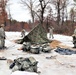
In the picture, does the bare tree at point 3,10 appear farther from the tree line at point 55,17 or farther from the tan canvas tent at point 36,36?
the tan canvas tent at point 36,36

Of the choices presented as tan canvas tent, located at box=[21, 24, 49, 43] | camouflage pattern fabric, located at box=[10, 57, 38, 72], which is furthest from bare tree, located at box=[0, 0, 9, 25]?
camouflage pattern fabric, located at box=[10, 57, 38, 72]

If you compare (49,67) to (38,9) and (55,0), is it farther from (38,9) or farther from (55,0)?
(55,0)

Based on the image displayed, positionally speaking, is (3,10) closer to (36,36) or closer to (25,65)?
(36,36)

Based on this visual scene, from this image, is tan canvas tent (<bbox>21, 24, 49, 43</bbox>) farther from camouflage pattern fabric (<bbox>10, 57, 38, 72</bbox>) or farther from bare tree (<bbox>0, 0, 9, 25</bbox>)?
bare tree (<bbox>0, 0, 9, 25</bbox>)

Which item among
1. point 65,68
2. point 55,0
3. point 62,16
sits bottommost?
point 65,68

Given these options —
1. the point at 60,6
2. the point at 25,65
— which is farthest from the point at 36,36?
the point at 60,6

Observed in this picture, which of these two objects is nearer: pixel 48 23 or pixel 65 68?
pixel 65 68

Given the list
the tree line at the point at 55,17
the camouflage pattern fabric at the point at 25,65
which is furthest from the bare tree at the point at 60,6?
the camouflage pattern fabric at the point at 25,65

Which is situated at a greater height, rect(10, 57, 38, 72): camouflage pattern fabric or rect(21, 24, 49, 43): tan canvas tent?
rect(21, 24, 49, 43): tan canvas tent

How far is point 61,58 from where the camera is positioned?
11.9 m

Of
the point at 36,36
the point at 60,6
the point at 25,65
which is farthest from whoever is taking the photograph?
the point at 60,6

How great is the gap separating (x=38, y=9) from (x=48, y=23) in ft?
22.2

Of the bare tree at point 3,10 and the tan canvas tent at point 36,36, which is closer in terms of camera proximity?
the tan canvas tent at point 36,36

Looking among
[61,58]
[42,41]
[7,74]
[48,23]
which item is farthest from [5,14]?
[7,74]
